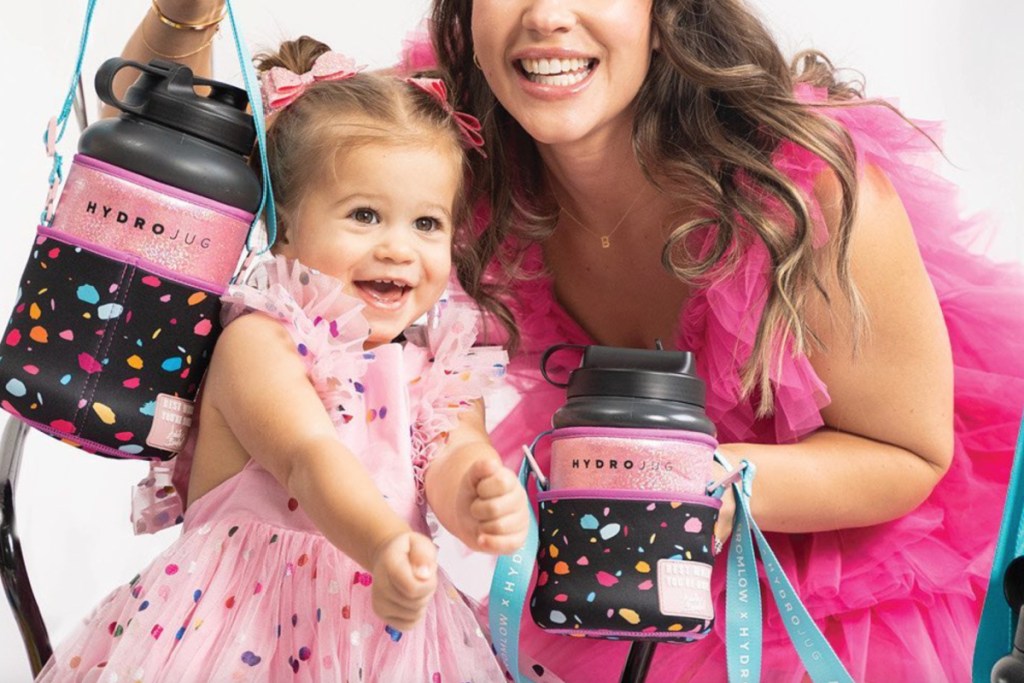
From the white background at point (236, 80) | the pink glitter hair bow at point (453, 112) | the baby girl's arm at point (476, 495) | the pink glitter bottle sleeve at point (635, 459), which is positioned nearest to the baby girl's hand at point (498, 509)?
the baby girl's arm at point (476, 495)

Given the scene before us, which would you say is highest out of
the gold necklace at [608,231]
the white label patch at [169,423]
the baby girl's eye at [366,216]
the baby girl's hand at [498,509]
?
the baby girl's eye at [366,216]

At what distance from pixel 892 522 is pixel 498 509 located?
70 centimetres

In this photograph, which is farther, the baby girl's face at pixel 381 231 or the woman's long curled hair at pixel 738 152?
the woman's long curled hair at pixel 738 152

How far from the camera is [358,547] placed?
1139 mm

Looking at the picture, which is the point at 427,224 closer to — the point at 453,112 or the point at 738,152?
the point at 453,112

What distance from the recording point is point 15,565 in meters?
1.44

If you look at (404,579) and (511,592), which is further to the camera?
(511,592)

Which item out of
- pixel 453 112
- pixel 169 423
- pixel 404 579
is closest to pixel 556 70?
pixel 453 112

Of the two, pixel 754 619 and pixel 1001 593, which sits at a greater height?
pixel 1001 593

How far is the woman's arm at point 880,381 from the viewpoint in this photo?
1604mm

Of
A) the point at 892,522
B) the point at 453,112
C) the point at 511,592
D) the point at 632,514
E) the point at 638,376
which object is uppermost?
the point at 453,112

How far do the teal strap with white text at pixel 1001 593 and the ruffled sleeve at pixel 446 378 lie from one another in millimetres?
551

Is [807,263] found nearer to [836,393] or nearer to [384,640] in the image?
[836,393]

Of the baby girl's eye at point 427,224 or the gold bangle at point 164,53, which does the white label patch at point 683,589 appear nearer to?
the baby girl's eye at point 427,224
